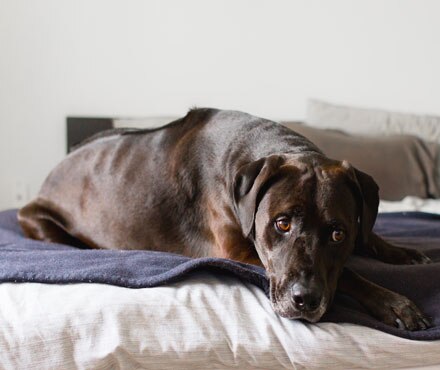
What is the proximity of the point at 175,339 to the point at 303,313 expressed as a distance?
0.33 meters

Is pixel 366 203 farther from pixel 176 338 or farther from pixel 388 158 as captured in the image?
pixel 388 158

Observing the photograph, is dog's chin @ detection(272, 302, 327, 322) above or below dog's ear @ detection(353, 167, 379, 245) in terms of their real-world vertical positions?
below

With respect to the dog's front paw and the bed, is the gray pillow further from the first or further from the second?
the bed

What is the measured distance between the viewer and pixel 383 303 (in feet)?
5.45

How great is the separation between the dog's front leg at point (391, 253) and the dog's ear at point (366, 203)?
328 mm

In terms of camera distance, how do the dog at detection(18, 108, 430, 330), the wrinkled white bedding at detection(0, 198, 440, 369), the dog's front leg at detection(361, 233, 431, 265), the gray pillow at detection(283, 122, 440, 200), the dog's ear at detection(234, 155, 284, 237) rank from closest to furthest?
1. the wrinkled white bedding at detection(0, 198, 440, 369)
2. the dog at detection(18, 108, 430, 330)
3. the dog's ear at detection(234, 155, 284, 237)
4. the dog's front leg at detection(361, 233, 431, 265)
5. the gray pillow at detection(283, 122, 440, 200)

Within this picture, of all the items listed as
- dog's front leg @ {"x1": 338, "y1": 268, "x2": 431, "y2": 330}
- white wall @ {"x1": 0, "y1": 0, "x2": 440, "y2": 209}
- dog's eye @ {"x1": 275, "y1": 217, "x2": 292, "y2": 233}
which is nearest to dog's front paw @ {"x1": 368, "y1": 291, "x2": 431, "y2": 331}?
dog's front leg @ {"x1": 338, "y1": 268, "x2": 431, "y2": 330}

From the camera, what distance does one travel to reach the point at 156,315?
156cm

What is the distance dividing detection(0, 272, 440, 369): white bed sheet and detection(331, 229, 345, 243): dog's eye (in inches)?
9.2

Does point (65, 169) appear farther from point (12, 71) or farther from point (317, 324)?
point (317, 324)

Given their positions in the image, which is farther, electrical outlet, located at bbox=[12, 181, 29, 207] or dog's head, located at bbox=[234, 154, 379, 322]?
electrical outlet, located at bbox=[12, 181, 29, 207]

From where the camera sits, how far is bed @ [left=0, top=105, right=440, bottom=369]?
1507 millimetres

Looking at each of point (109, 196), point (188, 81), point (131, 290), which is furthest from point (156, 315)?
point (188, 81)

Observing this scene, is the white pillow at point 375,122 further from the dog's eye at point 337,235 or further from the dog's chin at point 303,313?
the dog's chin at point 303,313
